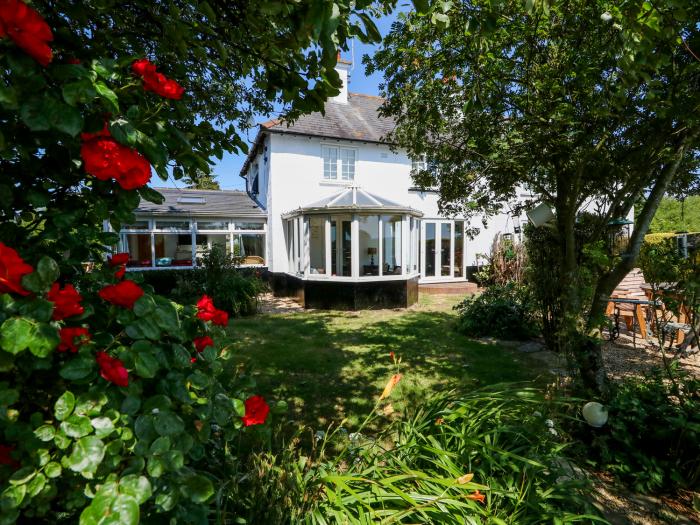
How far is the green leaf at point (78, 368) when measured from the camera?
1021 millimetres

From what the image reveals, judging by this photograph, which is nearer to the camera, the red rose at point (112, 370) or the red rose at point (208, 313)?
the red rose at point (112, 370)

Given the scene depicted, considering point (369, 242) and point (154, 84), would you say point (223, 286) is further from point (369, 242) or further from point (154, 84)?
point (154, 84)

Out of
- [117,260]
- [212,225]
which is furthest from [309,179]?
[117,260]

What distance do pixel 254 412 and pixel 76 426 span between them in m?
0.63

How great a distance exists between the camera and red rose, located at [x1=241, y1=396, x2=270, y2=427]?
1.46 meters

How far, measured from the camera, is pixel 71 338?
42.5 inches

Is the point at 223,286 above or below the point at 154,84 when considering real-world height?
below

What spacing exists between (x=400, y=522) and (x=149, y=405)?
1335mm

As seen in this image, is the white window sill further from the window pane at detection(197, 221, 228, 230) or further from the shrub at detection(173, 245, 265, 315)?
the shrub at detection(173, 245, 265, 315)

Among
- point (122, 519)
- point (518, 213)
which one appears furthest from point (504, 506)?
point (518, 213)

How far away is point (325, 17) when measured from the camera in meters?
1.34

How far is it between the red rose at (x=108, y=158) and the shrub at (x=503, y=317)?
7.73m

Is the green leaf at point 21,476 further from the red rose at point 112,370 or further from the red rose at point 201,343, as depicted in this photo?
the red rose at point 201,343

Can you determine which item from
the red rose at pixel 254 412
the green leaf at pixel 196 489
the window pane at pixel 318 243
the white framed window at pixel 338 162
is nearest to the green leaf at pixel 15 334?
the green leaf at pixel 196 489
